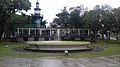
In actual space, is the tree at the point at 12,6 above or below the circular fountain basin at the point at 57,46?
above

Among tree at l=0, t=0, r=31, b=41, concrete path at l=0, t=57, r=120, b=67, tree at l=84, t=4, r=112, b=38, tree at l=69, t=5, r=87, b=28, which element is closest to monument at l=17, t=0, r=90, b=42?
tree at l=69, t=5, r=87, b=28

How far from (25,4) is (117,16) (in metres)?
18.3

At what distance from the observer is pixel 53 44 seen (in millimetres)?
27297

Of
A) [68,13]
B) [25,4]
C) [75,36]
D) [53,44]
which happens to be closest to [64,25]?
[68,13]

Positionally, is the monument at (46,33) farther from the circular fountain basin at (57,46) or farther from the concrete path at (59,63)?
the concrete path at (59,63)

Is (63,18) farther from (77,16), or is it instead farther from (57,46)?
(57,46)

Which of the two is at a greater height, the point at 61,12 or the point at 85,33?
the point at 61,12

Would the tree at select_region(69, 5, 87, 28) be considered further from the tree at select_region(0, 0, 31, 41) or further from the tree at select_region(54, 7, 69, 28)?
the tree at select_region(0, 0, 31, 41)

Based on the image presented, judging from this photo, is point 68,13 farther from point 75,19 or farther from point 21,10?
point 21,10

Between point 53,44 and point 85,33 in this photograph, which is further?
point 85,33

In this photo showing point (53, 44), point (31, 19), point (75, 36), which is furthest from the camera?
point (31, 19)

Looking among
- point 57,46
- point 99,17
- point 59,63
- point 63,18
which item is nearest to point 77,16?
point 63,18

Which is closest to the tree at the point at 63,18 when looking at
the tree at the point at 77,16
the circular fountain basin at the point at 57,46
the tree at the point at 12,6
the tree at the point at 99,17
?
the tree at the point at 77,16

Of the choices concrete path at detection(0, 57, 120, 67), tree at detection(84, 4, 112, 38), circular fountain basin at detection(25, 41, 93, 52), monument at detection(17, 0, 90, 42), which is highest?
tree at detection(84, 4, 112, 38)
